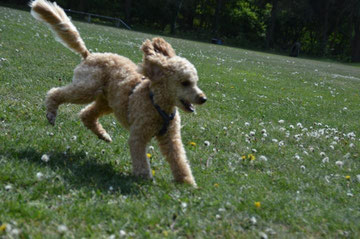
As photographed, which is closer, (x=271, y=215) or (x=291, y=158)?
(x=271, y=215)

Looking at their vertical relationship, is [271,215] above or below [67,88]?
below

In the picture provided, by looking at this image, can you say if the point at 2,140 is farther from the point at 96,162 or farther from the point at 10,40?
the point at 10,40

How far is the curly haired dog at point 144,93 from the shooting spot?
159 inches

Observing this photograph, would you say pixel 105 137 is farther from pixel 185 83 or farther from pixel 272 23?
pixel 272 23

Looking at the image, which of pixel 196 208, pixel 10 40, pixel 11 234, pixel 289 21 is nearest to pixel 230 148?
pixel 196 208

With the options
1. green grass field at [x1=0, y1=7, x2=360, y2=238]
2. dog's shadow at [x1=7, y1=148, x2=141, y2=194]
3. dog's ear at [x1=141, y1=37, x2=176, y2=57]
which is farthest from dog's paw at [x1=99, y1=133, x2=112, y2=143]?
dog's ear at [x1=141, y1=37, x2=176, y2=57]

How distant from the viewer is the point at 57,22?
507 centimetres

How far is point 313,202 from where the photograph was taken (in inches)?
152

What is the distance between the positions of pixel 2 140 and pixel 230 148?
9.94 feet

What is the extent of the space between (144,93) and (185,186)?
1146 mm

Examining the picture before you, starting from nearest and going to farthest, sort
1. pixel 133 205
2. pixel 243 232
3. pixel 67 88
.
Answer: pixel 243 232 < pixel 133 205 < pixel 67 88

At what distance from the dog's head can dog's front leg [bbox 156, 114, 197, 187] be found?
1.19 feet

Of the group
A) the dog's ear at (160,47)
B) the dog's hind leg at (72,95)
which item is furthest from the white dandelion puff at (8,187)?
the dog's ear at (160,47)

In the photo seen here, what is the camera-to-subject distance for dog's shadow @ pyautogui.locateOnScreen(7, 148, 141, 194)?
362cm
